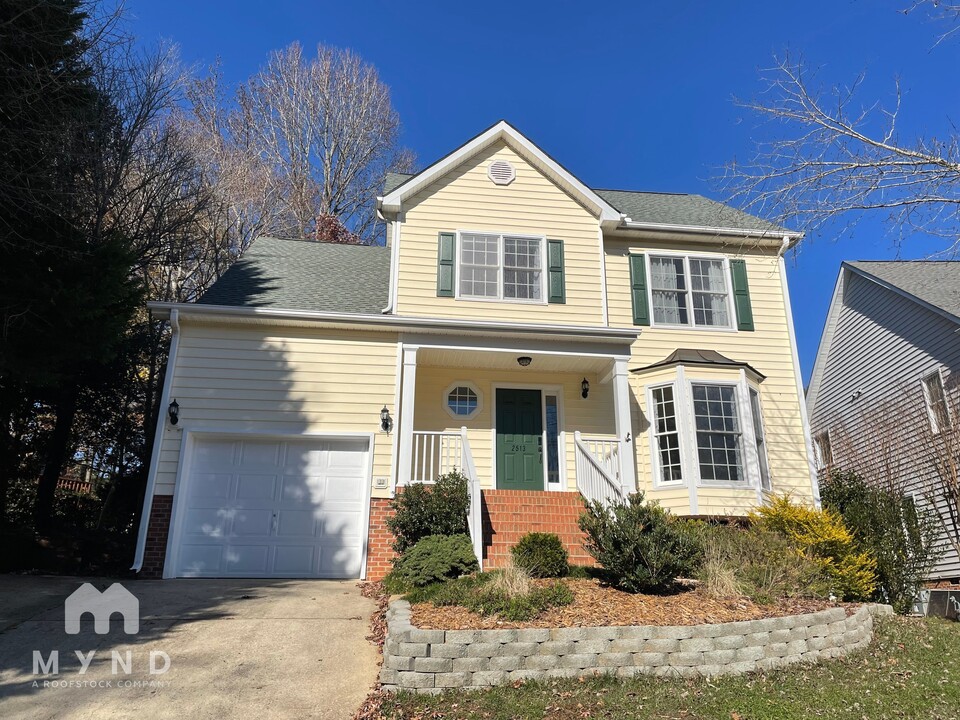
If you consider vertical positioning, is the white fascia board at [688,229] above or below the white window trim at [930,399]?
above

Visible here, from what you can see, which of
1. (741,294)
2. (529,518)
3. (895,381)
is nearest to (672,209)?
(741,294)

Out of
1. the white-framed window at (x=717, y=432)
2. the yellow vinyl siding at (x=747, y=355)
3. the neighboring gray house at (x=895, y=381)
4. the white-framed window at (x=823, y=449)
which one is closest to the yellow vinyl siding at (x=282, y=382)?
the yellow vinyl siding at (x=747, y=355)

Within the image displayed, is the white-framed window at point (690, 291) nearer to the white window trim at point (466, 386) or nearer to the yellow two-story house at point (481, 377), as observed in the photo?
the yellow two-story house at point (481, 377)

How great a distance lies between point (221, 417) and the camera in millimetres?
10852

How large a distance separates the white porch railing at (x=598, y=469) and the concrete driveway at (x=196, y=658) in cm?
384

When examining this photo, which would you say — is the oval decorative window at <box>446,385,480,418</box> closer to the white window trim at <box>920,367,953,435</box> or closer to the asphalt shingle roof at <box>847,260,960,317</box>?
the asphalt shingle roof at <box>847,260,960,317</box>

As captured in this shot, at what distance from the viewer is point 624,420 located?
11.4 meters

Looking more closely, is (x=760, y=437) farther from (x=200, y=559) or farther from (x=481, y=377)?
(x=200, y=559)

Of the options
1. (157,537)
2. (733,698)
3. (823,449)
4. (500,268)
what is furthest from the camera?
(823,449)

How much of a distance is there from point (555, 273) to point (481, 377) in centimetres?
255

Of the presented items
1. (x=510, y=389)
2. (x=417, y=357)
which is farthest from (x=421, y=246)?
(x=510, y=389)

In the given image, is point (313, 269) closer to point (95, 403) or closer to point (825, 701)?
point (95, 403)

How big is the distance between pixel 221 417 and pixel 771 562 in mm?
8748

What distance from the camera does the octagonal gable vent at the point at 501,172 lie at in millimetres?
13242
